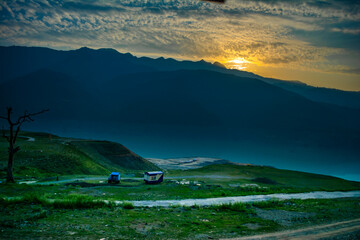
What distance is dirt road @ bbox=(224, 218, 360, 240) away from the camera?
15.4 meters

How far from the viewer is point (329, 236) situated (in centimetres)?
1548

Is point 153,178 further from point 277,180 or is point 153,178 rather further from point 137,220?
point 277,180

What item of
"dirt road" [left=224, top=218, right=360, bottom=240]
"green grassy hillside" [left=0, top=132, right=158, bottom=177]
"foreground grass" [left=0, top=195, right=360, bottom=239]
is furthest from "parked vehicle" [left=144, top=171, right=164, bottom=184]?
"dirt road" [left=224, top=218, right=360, bottom=240]

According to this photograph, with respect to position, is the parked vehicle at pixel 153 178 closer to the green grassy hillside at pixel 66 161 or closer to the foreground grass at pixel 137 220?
the green grassy hillside at pixel 66 161

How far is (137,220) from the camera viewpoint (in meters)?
18.8

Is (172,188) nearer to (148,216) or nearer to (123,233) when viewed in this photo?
(148,216)

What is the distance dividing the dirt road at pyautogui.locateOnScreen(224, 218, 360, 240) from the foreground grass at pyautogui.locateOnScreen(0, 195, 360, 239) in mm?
998

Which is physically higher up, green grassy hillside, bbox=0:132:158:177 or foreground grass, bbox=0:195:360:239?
green grassy hillside, bbox=0:132:158:177

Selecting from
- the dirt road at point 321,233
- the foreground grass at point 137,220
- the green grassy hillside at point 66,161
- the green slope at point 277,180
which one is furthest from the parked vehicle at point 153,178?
the dirt road at point 321,233

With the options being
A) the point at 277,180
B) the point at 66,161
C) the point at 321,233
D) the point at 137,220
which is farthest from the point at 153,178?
the point at 277,180

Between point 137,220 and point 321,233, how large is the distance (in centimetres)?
1123

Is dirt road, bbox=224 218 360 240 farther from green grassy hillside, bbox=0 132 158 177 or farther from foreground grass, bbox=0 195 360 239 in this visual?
green grassy hillside, bbox=0 132 158 177

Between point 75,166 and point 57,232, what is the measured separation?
52.2 metres

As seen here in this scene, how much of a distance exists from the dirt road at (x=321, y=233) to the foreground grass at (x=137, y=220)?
998 millimetres
